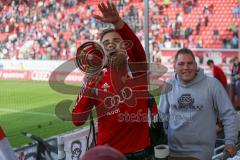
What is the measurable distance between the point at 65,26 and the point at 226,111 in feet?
66.3

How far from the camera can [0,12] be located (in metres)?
23.0

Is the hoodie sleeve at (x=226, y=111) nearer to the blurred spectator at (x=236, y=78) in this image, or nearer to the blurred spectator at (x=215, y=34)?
the blurred spectator at (x=236, y=78)

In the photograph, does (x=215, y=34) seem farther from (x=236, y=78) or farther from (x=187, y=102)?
(x=187, y=102)

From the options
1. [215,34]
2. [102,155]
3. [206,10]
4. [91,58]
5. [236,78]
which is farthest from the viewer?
[206,10]

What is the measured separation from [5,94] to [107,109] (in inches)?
580

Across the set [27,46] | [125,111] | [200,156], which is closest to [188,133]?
[200,156]

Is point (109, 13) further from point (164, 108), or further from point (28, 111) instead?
point (28, 111)

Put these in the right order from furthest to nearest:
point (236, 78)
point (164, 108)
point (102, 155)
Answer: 1. point (236, 78)
2. point (164, 108)
3. point (102, 155)

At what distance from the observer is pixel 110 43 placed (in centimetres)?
297

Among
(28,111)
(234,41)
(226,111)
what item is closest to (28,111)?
(28,111)

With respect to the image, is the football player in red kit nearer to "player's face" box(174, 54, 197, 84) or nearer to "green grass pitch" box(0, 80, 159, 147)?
"player's face" box(174, 54, 197, 84)

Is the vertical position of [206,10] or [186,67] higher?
[206,10]

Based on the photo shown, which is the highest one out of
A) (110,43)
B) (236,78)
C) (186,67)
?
(110,43)

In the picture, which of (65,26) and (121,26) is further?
(65,26)
